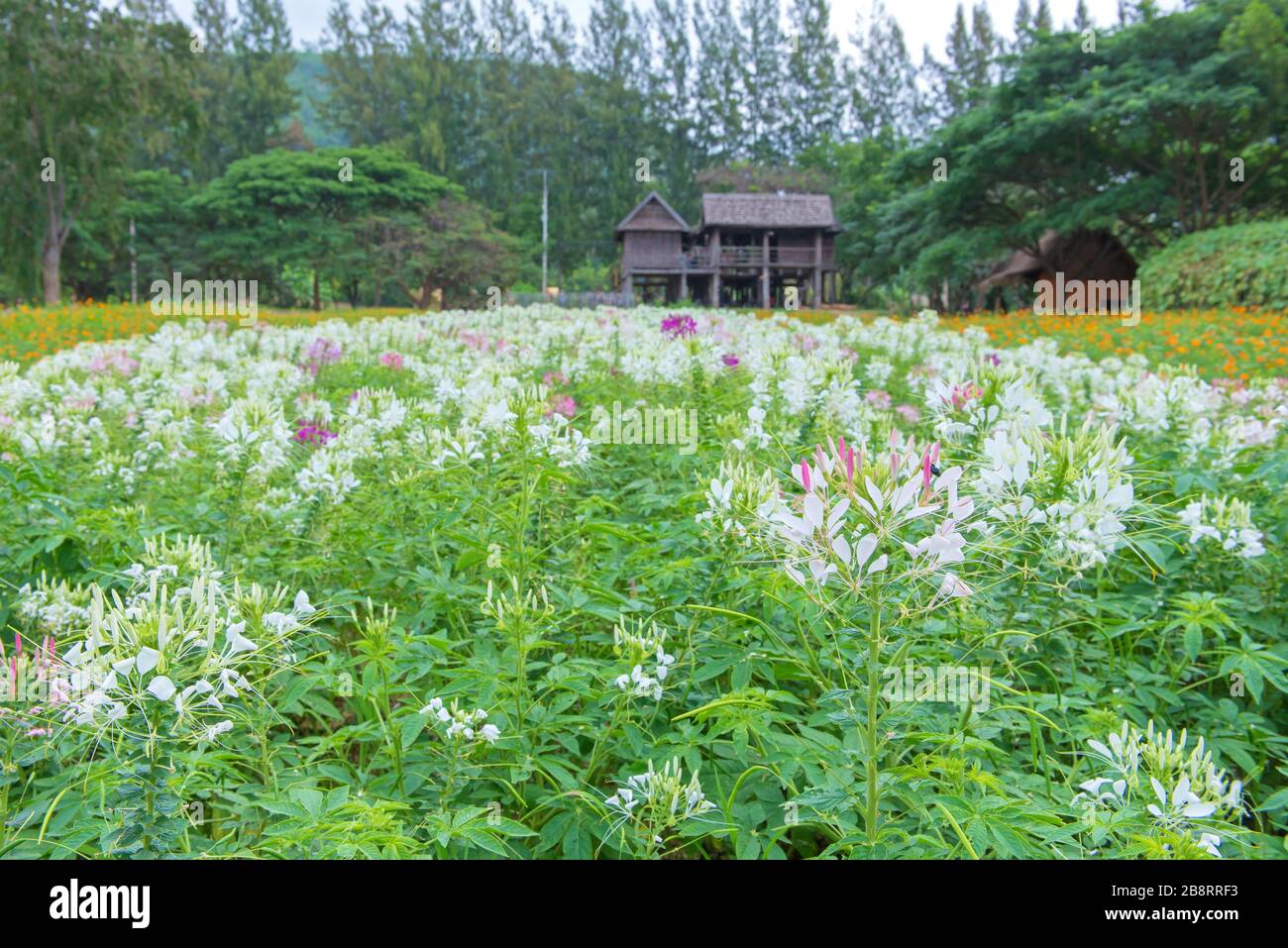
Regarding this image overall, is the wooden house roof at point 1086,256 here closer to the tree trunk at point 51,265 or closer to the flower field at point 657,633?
the flower field at point 657,633

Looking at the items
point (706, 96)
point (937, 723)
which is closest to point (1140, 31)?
point (937, 723)

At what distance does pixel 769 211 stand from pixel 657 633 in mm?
36754

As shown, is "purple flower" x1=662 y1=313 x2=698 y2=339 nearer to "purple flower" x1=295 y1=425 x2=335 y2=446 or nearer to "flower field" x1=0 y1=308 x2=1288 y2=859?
"flower field" x1=0 y1=308 x2=1288 y2=859

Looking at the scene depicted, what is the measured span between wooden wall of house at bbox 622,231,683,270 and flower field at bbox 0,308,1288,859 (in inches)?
1394

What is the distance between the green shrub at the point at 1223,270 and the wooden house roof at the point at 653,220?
78.4ft

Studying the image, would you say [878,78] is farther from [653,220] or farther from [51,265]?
[51,265]

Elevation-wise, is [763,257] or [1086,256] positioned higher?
[763,257]

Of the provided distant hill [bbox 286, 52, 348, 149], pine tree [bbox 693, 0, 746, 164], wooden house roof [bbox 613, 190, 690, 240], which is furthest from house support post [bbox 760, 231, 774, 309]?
distant hill [bbox 286, 52, 348, 149]

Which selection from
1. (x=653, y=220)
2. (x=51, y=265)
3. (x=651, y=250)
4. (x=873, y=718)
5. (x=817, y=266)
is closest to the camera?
(x=873, y=718)

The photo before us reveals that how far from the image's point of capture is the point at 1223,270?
14461mm

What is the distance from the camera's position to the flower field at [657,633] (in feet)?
4.74

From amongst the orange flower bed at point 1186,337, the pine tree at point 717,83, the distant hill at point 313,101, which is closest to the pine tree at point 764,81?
the pine tree at point 717,83

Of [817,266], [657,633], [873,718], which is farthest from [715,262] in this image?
[873,718]
